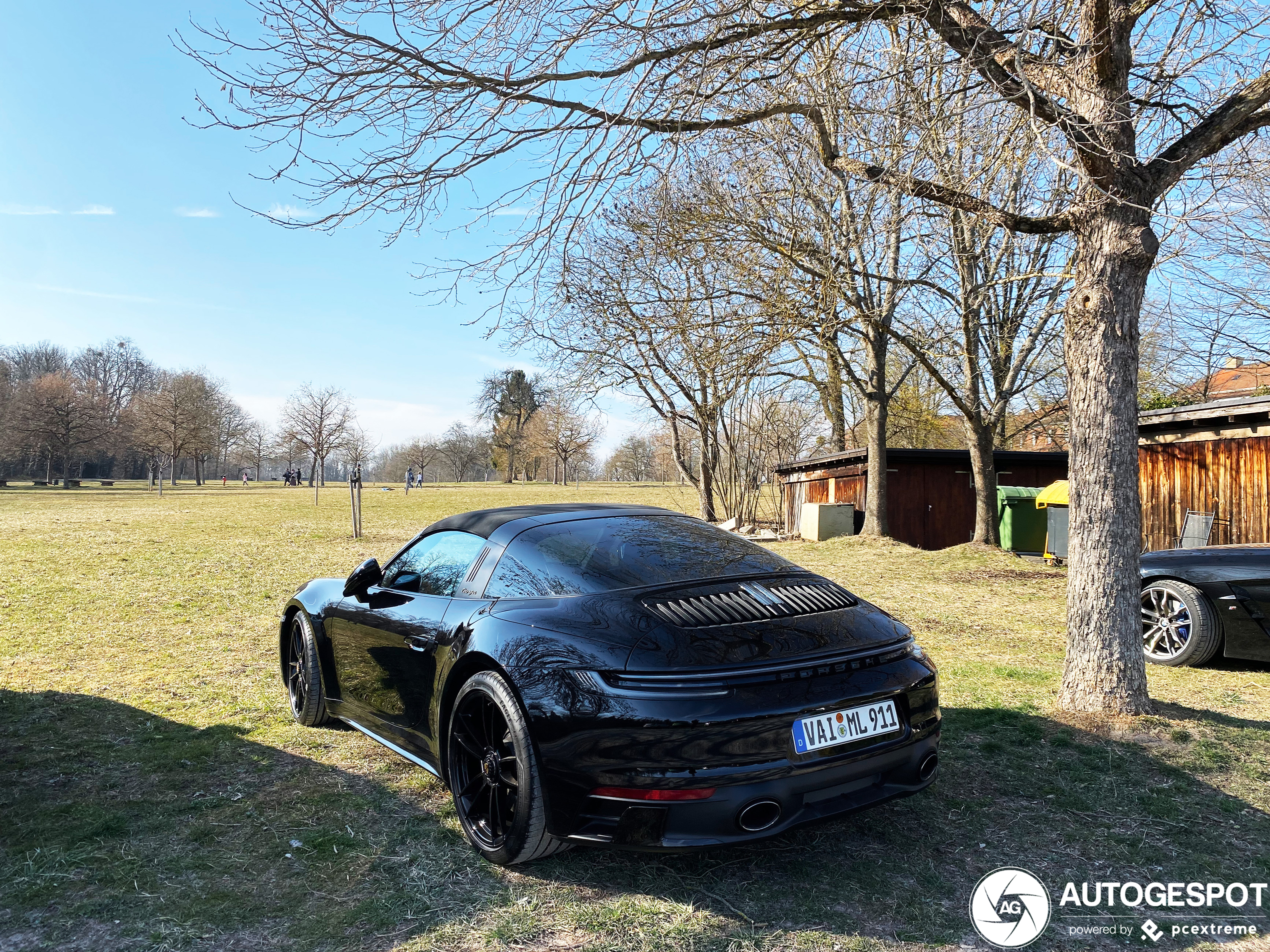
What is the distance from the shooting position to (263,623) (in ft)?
28.0

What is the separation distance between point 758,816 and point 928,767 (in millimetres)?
839

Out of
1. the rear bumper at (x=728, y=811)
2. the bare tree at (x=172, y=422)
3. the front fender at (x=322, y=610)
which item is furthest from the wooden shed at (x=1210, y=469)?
the bare tree at (x=172, y=422)

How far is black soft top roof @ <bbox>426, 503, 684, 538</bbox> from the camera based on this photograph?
3705 millimetres

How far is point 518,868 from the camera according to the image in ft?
9.77

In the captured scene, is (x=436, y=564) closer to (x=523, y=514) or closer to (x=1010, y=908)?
(x=523, y=514)

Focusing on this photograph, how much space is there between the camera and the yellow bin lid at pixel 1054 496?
14.8 meters

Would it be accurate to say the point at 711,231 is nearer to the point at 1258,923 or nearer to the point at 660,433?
the point at 1258,923

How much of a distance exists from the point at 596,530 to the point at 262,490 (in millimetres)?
59927

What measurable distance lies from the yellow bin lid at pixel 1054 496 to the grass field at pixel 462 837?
9.13 m

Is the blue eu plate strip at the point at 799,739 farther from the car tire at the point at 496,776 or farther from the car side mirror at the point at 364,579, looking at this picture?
the car side mirror at the point at 364,579

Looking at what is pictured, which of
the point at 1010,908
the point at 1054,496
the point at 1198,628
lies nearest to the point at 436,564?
the point at 1010,908

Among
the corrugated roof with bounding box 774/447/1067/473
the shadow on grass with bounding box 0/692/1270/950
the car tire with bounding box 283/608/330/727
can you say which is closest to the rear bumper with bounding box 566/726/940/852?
the shadow on grass with bounding box 0/692/1270/950

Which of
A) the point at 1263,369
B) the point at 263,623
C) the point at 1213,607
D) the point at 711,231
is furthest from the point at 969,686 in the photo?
the point at 1263,369

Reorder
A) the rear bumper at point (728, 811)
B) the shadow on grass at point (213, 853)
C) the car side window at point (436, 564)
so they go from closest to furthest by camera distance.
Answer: the rear bumper at point (728, 811), the shadow on grass at point (213, 853), the car side window at point (436, 564)
